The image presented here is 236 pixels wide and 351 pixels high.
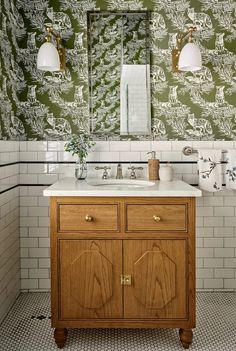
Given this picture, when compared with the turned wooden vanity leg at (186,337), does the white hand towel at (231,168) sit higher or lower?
higher

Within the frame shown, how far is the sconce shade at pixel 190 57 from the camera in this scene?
9.89ft

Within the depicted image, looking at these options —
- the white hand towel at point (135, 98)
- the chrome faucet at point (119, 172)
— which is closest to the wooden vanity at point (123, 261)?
the chrome faucet at point (119, 172)

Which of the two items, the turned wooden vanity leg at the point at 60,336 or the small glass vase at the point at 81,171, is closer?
the turned wooden vanity leg at the point at 60,336

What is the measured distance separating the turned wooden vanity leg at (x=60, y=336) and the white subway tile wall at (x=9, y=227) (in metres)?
0.56

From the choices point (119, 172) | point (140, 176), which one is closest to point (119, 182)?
point (119, 172)

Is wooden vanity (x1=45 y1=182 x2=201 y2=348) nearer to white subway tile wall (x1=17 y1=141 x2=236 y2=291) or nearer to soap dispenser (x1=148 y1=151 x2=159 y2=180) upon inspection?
soap dispenser (x1=148 y1=151 x2=159 y2=180)

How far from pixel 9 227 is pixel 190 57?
1.84 metres

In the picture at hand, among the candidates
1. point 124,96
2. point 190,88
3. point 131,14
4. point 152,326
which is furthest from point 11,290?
point 131,14

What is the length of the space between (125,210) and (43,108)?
1315 millimetres

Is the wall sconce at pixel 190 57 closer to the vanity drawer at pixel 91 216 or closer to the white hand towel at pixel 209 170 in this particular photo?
the white hand towel at pixel 209 170

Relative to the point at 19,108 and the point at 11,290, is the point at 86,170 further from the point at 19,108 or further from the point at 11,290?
the point at 11,290

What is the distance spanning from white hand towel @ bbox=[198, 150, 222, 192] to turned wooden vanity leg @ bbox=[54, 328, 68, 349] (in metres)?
1.49

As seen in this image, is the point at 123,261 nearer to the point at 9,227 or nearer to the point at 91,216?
the point at 91,216

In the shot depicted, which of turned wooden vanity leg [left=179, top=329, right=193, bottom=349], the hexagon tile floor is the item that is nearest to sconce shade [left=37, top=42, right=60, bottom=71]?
the hexagon tile floor
